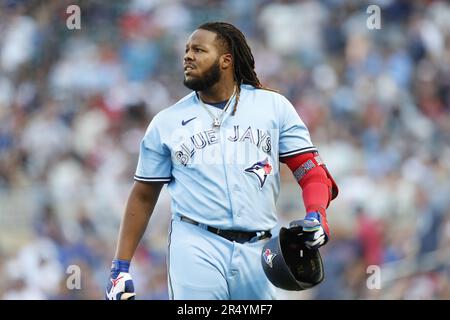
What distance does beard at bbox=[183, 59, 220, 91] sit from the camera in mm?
4750

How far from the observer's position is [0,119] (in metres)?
10.4

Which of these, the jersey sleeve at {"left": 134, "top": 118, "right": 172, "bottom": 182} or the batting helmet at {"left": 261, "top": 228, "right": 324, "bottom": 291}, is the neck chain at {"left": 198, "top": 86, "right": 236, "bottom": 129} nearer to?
the jersey sleeve at {"left": 134, "top": 118, "right": 172, "bottom": 182}

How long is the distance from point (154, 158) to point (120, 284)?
621mm

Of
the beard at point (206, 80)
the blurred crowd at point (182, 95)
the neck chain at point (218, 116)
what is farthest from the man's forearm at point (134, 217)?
the blurred crowd at point (182, 95)

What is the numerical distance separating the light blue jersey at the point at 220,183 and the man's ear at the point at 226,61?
0.61 ft

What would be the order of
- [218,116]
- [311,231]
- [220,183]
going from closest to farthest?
[311,231], [220,183], [218,116]

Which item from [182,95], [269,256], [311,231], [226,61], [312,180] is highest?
[226,61]

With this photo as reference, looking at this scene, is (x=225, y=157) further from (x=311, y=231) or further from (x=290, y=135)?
(x=311, y=231)

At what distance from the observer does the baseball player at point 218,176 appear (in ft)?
15.3

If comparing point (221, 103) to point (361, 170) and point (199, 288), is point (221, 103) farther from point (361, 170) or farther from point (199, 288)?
point (361, 170)

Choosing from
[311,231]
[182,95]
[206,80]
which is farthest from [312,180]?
[182,95]

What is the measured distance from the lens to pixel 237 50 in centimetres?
493

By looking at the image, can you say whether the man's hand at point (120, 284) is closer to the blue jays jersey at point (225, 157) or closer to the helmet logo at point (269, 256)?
the blue jays jersey at point (225, 157)

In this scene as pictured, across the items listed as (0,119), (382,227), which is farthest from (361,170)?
(0,119)
